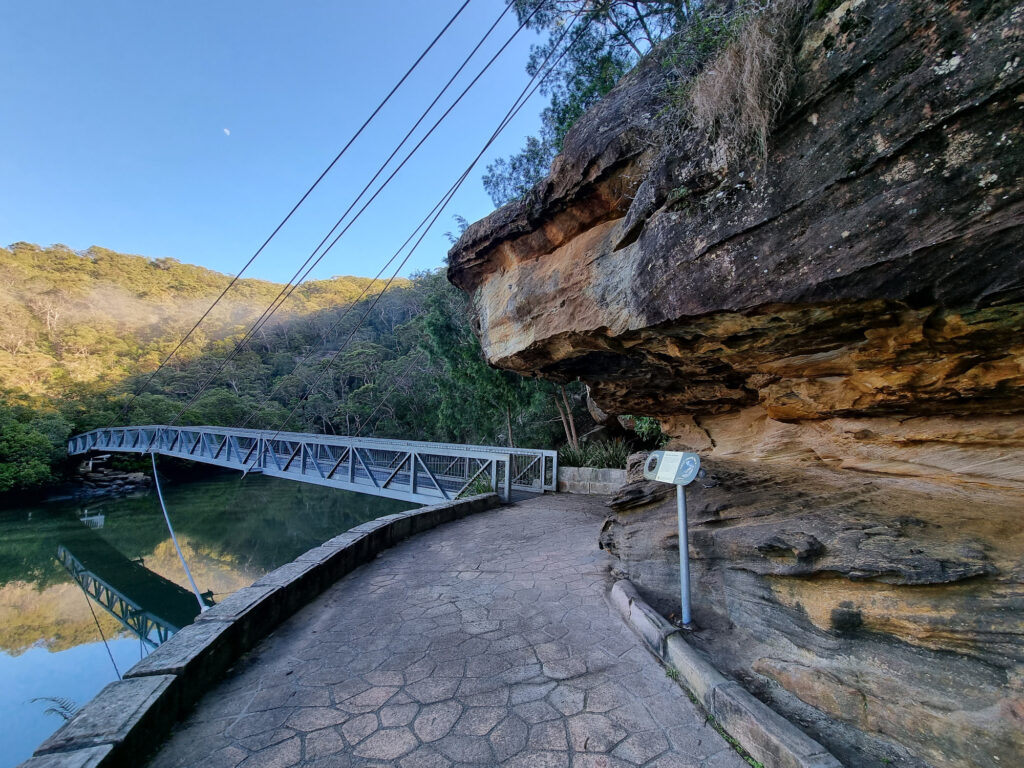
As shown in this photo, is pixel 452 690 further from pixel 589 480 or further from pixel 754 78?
pixel 589 480

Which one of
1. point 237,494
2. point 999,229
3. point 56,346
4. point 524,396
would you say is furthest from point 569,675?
point 56,346

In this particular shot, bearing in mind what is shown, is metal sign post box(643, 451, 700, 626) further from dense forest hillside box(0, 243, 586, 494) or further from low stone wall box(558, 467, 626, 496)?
dense forest hillside box(0, 243, 586, 494)

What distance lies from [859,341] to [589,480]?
697 cm

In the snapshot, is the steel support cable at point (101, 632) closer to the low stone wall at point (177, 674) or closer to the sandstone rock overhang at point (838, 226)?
the low stone wall at point (177, 674)

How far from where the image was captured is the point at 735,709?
190cm

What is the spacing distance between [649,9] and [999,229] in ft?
32.3

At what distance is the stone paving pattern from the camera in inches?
73.4

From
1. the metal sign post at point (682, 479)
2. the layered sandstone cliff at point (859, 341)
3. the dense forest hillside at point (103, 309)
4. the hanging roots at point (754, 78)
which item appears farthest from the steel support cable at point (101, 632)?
the dense forest hillside at point (103, 309)

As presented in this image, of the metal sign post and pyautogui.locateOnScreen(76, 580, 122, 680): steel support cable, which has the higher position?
the metal sign post

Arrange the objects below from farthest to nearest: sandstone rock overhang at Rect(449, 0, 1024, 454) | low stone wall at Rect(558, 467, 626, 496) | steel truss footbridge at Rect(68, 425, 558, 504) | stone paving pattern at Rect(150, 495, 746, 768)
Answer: low stone wall at Rect(558, 467, 626, 496) → steel truss footbridge at Rect(68, 425, 558, 504) → stone paving pattern at Rect(150, 495, 746, 768) → sandstone rock overhang at Rect(449, 0, 1024, 454)

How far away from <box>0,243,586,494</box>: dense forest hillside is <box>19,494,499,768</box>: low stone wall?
4.79m

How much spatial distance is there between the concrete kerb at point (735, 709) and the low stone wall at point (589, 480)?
5661 mm

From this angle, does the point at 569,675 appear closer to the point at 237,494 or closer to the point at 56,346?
the point at 237,494

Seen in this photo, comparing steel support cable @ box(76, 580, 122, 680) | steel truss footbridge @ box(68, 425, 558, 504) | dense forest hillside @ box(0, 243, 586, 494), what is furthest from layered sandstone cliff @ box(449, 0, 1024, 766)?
steel support cable @ box(76, 580, 122, 680)
